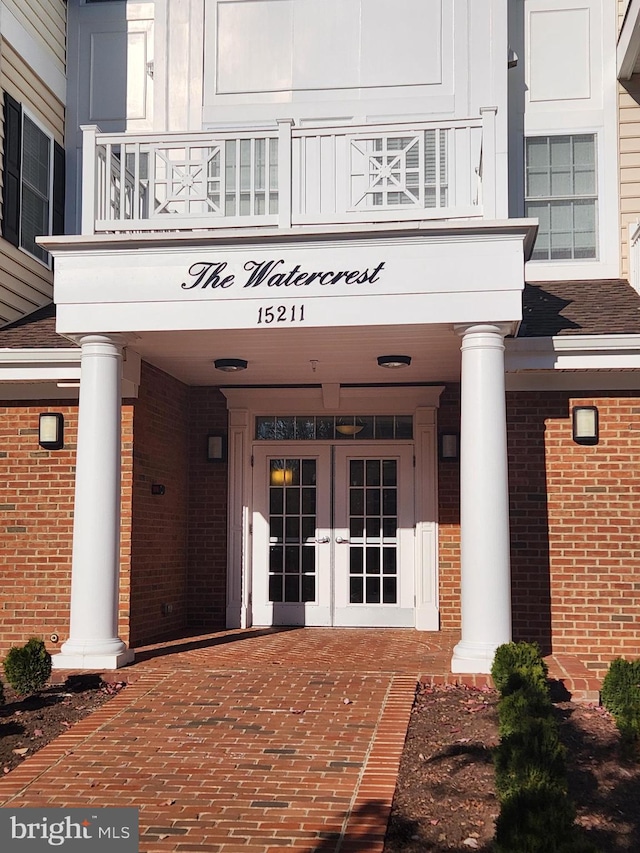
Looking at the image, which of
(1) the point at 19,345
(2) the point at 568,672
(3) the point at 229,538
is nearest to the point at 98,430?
(1) the point at 19,345

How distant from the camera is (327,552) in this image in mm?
12250

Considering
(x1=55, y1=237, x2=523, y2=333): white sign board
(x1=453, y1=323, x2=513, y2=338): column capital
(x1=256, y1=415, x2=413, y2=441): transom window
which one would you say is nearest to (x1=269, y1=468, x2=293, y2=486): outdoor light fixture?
(x1=256, y1=415, x2=413, y2=441): transom window

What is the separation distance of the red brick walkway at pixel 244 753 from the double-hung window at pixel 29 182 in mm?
5535

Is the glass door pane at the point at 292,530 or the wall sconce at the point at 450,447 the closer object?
the wall sconce at the point at 450,447

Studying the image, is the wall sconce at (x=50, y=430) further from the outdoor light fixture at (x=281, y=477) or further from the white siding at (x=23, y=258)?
the outdoor light fixture at (x=281, y=477)

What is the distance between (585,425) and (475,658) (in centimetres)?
298

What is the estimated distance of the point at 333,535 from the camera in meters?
12.3

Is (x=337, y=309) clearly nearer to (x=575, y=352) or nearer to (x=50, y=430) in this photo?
(x=575, y=352)

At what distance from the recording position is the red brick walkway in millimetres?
5438

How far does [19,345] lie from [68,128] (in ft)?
13.7

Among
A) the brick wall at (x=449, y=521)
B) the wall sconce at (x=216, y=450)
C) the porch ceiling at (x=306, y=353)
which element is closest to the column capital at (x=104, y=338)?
the porch ceiling at (x=306, y=353)

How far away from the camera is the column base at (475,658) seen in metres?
8.33

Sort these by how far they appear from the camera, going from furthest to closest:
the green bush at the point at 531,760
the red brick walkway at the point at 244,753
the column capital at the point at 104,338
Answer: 1. the column capital at the point at 104,338
2. the red brick walkway at the point at 244,753
3. the green bush at the point at 531,760

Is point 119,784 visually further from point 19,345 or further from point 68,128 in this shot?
point 68,128
